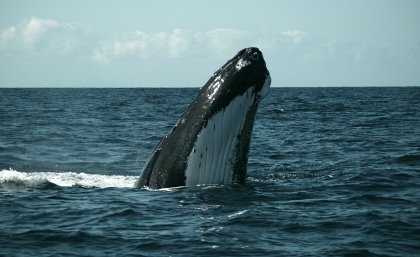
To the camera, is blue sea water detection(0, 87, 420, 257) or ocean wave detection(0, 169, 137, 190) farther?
ocean wave detection(0, 169, 137, 190)

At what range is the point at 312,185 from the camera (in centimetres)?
1295

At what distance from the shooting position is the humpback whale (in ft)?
34.1

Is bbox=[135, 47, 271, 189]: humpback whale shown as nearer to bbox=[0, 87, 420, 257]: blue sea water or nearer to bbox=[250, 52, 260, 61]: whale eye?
bbox=[250, 52, 260, 61]: whale eye

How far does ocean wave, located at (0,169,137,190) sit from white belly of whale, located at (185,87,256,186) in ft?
8.97

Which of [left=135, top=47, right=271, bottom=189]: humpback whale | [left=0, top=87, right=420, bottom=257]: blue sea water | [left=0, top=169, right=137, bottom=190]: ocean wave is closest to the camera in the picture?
[left=0, top=87, right=420, bottom=257]: blue sea water

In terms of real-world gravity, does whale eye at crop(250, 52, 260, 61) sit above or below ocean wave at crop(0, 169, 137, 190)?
above

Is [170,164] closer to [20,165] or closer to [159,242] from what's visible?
[159,242]

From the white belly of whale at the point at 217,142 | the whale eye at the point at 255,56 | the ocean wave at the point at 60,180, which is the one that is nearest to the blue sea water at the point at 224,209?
the ocean wave at the point at 60,180

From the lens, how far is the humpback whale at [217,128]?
10391 mm

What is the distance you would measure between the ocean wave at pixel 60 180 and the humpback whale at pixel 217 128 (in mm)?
2544

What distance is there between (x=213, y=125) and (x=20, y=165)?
8.57 m

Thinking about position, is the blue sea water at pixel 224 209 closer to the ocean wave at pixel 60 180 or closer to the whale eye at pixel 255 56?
the ocean wave at pixel 60 180

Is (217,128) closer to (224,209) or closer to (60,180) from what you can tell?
(224,209)

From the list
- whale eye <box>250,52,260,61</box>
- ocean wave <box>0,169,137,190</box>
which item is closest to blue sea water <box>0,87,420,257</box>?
ocean wave <box>0,169,137,190</box>
